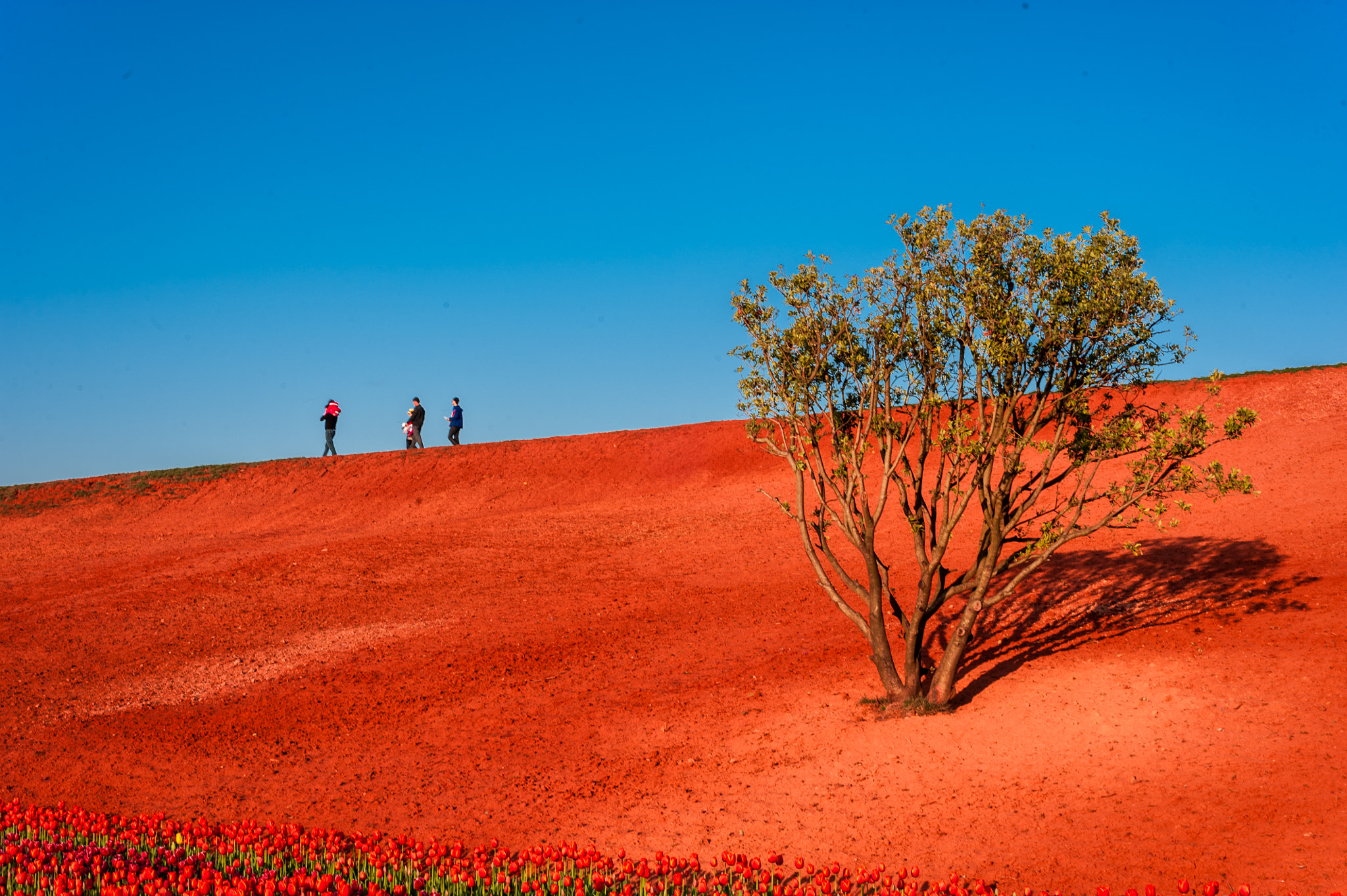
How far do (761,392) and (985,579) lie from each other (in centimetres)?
341

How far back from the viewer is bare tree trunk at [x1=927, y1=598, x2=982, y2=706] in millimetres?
10320

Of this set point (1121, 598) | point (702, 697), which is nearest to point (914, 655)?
point (702, 697)

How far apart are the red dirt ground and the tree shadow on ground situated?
2.8 inches

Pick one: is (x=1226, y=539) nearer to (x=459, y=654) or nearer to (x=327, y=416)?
(x=459, y=654)

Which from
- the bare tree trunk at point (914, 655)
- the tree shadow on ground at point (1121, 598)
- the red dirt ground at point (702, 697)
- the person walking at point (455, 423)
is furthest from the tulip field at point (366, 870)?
the person walking at point (455, 423)

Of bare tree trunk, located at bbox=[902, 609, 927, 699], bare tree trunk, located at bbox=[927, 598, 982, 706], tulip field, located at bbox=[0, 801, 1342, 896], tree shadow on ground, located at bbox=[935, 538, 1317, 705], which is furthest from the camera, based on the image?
tree shadow on ground, located at bbox=[935, 538, 1317, 705]

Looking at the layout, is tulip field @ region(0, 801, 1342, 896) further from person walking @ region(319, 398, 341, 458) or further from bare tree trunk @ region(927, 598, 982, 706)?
person walking @ region(319, 398, 341, 458)

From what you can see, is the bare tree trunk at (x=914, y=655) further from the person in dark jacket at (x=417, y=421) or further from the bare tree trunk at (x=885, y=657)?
the person in dark jacket at (x=417, y=421)

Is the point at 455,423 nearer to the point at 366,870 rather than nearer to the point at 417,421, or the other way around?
the point at 417,421

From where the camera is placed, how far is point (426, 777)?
10336 mm

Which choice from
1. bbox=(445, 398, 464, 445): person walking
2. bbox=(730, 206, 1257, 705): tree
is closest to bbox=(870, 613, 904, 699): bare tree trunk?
bbox=(730, 206, 1257, 705): tree

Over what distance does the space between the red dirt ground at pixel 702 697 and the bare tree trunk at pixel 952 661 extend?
38 centimetres

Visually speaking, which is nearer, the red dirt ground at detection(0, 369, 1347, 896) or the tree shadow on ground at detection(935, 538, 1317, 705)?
the red dirt ground at detection(0, 369, 1347, 896)

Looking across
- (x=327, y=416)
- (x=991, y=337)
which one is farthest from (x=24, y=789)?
(x=327, y=416)
